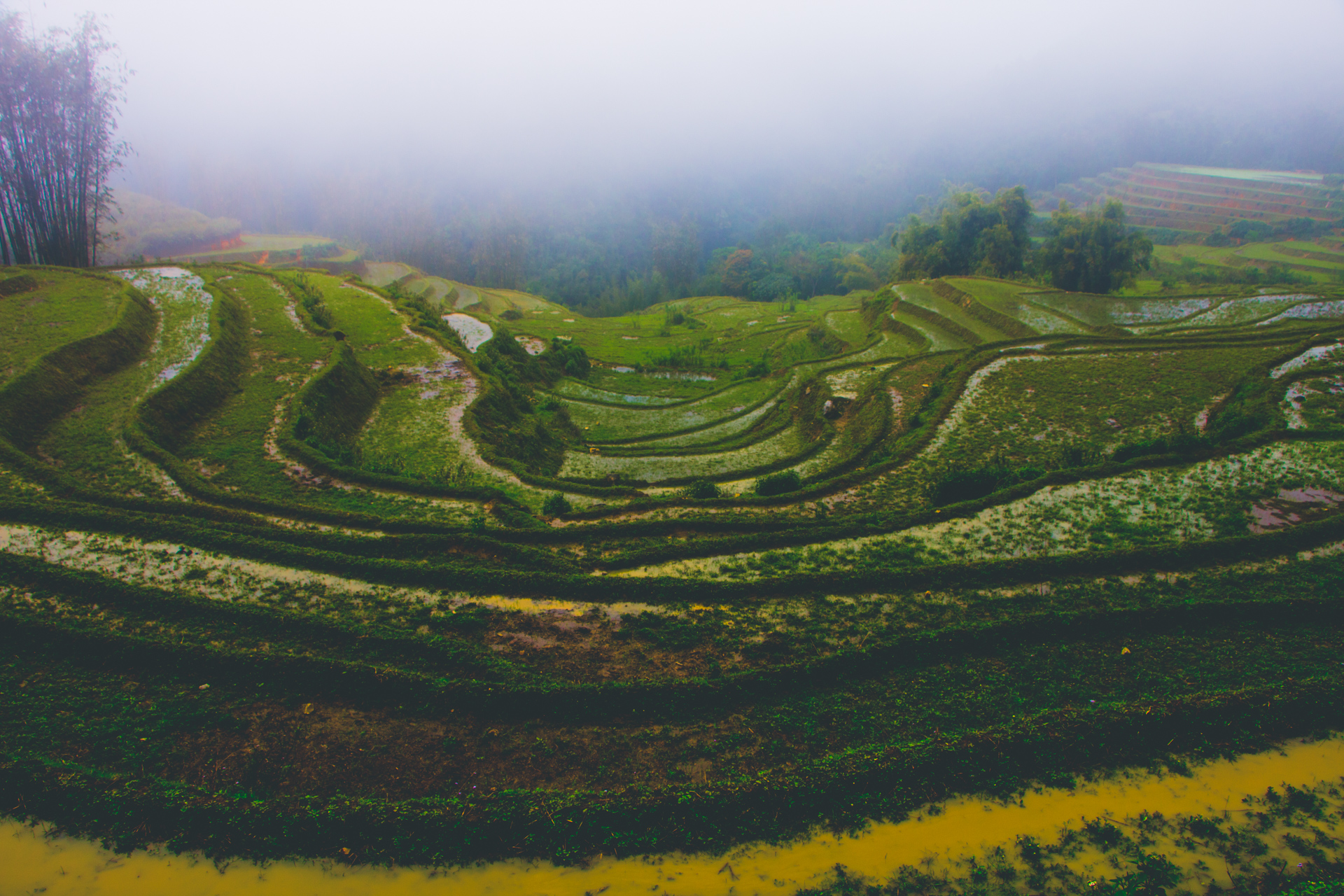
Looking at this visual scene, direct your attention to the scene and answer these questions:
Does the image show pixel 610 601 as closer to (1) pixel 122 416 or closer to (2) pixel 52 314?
(1) pixel 122 416

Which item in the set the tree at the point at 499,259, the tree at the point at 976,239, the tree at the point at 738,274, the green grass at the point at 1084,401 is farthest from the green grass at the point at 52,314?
the tree at the point at 738,274

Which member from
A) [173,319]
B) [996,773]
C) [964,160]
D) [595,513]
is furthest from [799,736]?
[964,160]

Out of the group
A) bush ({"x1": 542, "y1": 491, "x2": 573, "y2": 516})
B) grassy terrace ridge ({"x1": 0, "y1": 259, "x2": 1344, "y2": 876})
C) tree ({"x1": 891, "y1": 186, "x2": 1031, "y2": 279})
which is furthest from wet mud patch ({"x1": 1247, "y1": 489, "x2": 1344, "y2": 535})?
tree ({"x1": 891, "y1": 186, "x2": 1031, "y2": 279})

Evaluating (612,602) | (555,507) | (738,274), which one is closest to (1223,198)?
(738,274)

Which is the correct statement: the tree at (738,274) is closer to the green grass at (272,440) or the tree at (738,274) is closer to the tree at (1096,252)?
the tree at (1096,252)

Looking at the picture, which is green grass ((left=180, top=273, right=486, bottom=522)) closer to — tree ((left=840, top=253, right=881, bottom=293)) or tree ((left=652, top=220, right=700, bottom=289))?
tree ((left=840, top=253, right=881, bottom=293))

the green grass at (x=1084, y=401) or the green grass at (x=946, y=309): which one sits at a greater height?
the green grass at (x=946, y=309)

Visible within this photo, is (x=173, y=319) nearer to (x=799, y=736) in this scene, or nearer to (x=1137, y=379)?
(x=799, y=736)
